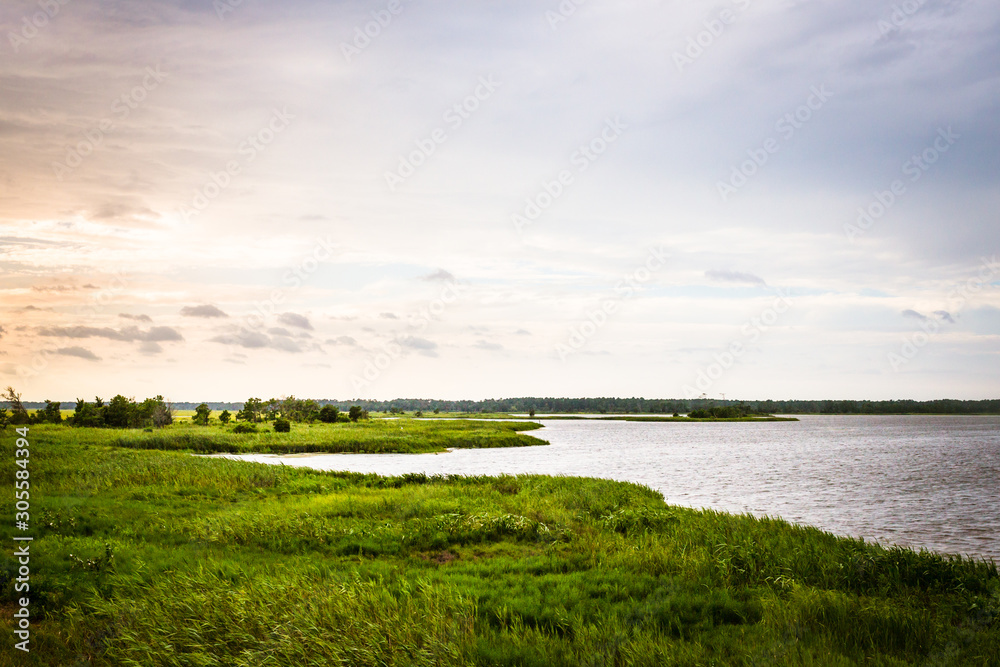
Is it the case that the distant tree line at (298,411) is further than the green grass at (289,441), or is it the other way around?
the distant tree line at (298,411)

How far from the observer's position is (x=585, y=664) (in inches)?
378

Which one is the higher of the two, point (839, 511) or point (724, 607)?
point (724, 607)

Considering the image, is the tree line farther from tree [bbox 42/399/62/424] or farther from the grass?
the grass

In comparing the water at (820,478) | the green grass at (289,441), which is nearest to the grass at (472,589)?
the water at (820,478)

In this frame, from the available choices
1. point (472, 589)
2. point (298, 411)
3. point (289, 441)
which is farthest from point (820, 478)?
point (298, 411)

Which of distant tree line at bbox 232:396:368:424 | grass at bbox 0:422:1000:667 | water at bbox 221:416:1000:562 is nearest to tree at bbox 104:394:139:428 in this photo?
distant tree line at bbox 232:396:368:424

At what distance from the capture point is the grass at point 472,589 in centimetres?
1020

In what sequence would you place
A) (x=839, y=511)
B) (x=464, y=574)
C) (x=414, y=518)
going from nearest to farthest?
(x=464, y=574), (x=414, y=518), (x=839, y=511)

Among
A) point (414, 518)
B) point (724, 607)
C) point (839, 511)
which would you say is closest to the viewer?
point (724, 607)

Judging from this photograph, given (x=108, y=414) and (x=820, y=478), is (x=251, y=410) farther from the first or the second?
(x=820, y=478)

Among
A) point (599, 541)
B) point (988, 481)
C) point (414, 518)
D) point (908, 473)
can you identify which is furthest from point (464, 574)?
point (908, 473)

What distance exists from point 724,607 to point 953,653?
12.6 feet

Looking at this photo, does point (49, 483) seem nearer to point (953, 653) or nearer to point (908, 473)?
point (953, 653)

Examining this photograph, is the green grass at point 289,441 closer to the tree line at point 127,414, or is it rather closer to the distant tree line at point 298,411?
the tree line at point 127,414
